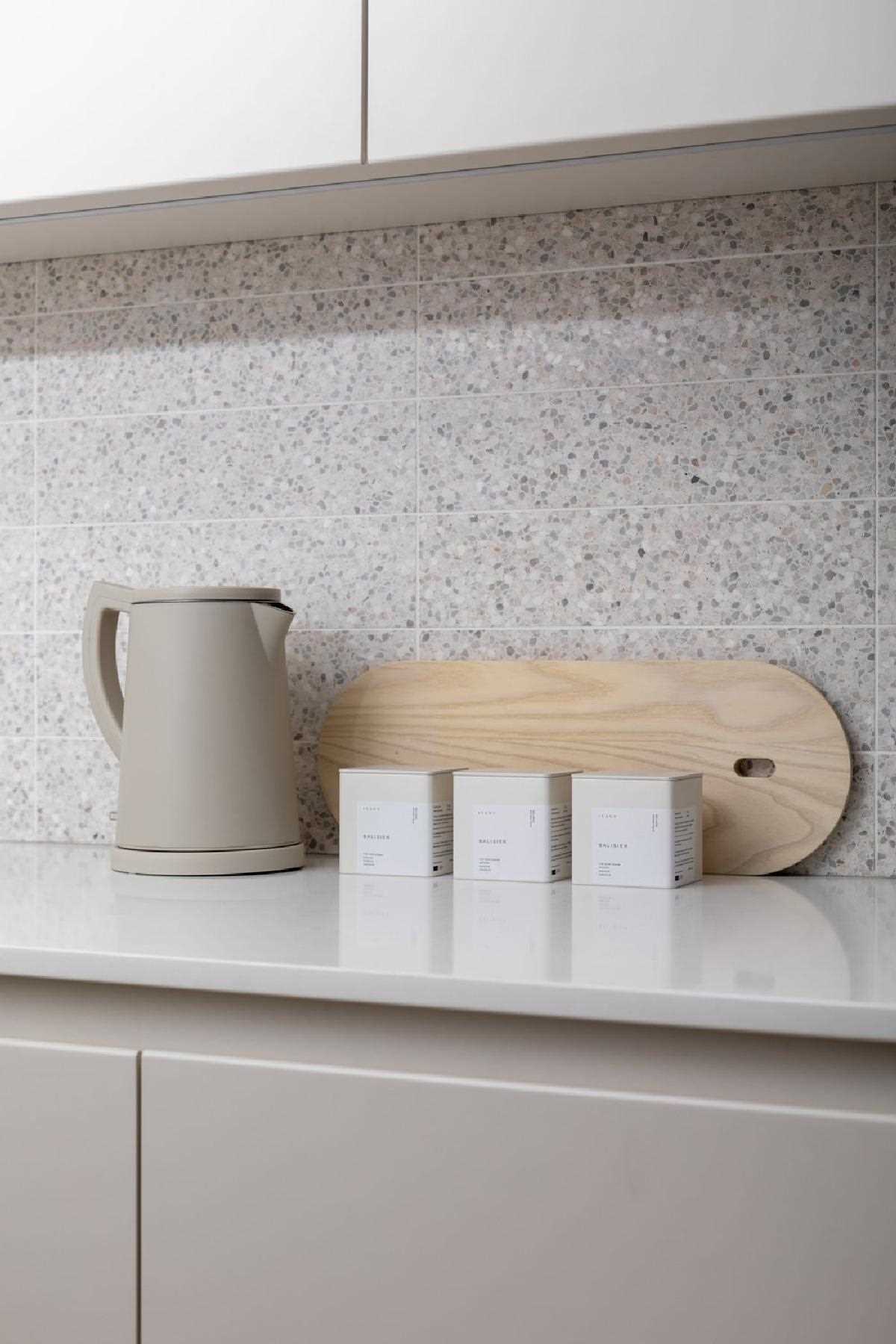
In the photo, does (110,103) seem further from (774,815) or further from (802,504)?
(774,815)

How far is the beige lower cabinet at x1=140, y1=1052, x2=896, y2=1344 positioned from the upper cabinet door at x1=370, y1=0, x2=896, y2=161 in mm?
748

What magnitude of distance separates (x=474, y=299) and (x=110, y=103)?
40 cm

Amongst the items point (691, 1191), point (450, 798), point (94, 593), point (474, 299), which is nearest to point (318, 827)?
point (450, 798)

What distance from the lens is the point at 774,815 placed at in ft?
4.08

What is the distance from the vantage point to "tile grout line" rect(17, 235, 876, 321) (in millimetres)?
1279

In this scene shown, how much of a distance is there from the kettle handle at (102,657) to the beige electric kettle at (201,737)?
0.08 ft

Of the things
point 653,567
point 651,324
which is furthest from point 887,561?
point 651,324

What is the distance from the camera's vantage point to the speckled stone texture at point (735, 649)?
4.11ft

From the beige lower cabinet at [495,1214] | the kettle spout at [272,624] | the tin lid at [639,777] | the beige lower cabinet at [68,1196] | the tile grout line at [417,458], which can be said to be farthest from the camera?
the tile grout line at [417,458]

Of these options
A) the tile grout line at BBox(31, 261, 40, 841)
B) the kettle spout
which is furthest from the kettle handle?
the tile grout line at BBox(31, 261, 40, 841)

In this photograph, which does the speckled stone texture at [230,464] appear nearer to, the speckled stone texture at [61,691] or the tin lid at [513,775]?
the speckled stone texture at [61,691]

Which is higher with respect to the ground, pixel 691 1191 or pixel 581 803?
pixel 581 803

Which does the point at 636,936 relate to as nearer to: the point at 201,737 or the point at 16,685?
the point at 201,737

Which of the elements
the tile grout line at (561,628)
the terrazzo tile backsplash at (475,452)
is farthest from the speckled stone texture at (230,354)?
the tile grout line at (561,628)
